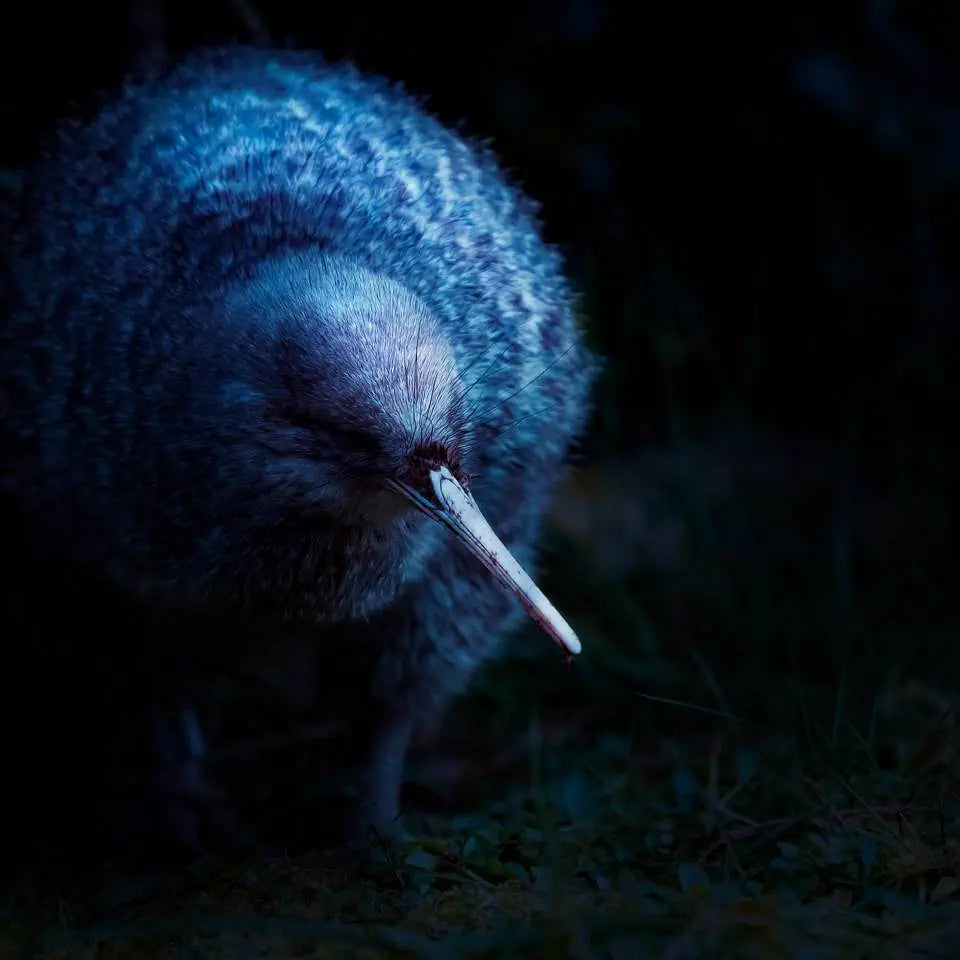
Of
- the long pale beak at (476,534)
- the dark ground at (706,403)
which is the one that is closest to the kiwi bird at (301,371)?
the long pale beak at (476,534)

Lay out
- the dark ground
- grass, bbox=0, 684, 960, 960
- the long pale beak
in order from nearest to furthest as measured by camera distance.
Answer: grass, bbox=0, 684, 960, 960
the long pale beak
the dark ground

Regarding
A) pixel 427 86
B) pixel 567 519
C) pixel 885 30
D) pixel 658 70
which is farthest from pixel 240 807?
pixel 885 30

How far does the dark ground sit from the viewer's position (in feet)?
10.7

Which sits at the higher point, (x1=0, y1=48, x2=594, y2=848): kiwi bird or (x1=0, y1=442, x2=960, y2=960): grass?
(x1=0, y1=48, x2=594, y2=848): kiwi bird

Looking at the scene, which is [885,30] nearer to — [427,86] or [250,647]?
[427,86]

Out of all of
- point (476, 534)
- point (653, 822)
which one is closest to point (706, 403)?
point (653, 822)

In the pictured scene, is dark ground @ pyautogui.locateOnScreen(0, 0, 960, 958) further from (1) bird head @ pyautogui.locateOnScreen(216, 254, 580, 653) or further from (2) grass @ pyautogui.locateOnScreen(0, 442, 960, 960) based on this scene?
(1) bird head @ pyautogui.locateOnScreen(216, 254, 580, 653)

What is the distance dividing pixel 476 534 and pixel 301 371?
0.46 meters

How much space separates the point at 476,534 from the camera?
2.63 metres

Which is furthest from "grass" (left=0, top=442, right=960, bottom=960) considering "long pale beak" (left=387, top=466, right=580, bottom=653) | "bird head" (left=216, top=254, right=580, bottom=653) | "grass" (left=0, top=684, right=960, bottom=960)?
"bird head" (left=216, top=254, right=580, bottom=653)

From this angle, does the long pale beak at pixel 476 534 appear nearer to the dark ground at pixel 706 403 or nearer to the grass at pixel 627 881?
the grass at pixel 627 881

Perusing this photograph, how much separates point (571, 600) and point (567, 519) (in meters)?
0.51

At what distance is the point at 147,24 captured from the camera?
432 centimetres

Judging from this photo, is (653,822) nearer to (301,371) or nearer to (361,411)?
(361,411)
